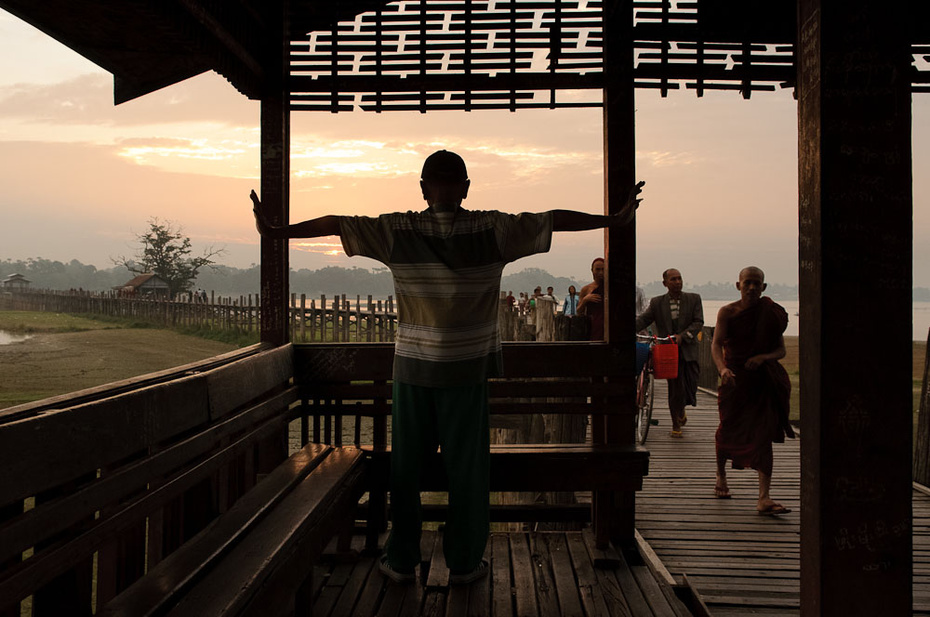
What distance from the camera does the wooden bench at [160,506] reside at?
5.67ft

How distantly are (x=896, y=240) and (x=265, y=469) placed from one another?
3403 mm

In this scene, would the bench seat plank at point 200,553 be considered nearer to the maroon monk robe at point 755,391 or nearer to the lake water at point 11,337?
the maroon monk robe at point 755,391

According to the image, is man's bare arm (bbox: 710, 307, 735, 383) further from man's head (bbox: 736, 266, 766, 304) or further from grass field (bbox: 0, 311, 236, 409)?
grass field (bbox: 0, 311, 236, 409)

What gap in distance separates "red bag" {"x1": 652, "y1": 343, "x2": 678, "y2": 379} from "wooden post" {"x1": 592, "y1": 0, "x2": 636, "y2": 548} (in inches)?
135

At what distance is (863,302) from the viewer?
158 cm

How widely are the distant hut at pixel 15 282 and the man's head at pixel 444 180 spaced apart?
6144 centimetres

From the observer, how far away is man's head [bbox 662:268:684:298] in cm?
810

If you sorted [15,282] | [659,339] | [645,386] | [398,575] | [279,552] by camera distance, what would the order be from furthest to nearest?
1. [15,282]
2. [645,386]
3. [659,339]
4. [398,575]
5. [279,552]

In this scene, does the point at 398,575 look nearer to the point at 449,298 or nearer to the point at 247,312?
the point at 449,298

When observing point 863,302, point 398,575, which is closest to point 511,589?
point 398,575

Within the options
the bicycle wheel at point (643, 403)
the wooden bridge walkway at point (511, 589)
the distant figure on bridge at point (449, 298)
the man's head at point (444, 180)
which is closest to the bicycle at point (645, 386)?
the bicycle wheel at point (643, 403)

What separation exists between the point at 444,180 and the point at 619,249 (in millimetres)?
1404

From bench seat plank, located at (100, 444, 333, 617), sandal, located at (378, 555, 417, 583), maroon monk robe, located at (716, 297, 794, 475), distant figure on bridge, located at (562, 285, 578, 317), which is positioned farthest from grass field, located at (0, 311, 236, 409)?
bench seat plank, located at (100, 444, 333, 617)

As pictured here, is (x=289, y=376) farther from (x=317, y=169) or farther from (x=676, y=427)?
(x=676, y=427)
